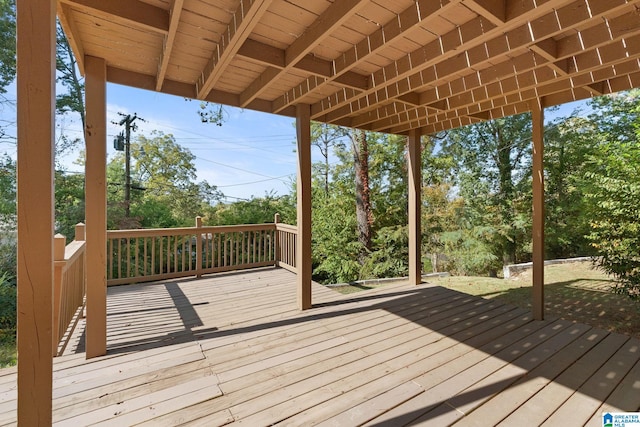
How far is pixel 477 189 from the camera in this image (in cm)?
975

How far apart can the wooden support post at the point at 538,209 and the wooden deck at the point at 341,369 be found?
0.25 metres

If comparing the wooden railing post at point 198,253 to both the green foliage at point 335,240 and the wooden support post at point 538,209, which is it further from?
the wooden support post at point 538,209

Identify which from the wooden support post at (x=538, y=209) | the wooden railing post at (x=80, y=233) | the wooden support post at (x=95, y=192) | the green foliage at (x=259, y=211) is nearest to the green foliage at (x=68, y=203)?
the green foliage at (x=259, y=211)

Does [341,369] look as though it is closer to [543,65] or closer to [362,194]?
[543,65]

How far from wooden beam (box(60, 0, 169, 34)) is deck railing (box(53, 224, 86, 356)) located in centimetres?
167

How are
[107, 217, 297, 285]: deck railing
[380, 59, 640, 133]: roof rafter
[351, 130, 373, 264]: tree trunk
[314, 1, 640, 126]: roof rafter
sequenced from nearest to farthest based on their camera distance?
1. [314, 1, 640, 126]: roof rafter
2. [380, 59, 640, 133]: roof rafter
3. [107, 217, 297, 285]: deck railing
4. [351, 130, 373, 264]: tree trunk

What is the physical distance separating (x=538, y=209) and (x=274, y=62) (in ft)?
10.7

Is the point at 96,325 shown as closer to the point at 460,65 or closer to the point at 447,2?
the point at 447,2

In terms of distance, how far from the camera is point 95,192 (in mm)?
2197

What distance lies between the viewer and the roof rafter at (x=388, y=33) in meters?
1.58

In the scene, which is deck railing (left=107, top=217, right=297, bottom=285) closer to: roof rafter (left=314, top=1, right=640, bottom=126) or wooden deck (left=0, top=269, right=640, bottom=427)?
wooden deck (left=0, top=269, right=640, bottom=427)

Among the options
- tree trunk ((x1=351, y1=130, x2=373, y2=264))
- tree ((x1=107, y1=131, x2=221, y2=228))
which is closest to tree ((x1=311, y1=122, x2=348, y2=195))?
tree trunk ((x1=351, y1=130, x2=373, y2=264))

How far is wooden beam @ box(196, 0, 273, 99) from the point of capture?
60.2 inches

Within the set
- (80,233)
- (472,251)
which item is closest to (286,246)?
(80,233)
